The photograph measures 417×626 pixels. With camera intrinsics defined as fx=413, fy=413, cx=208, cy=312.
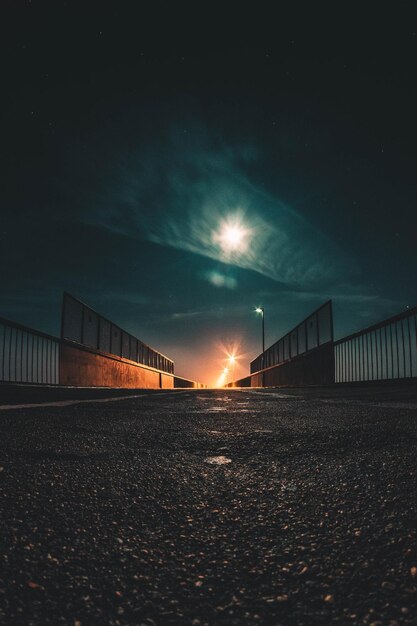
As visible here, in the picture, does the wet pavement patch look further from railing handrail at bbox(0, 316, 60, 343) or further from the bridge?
railing handrail at bbox(0, 316, 60, 343)

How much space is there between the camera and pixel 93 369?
15023 mm

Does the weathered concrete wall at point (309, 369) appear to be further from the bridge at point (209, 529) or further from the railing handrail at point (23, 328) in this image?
the bridge at point (209, 529)

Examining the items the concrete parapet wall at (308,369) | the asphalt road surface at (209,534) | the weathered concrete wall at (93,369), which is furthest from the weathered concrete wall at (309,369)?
the asphalt road surface at (209,534)

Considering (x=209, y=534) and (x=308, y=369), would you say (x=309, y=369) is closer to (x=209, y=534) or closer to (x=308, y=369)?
(x=308, y=369)

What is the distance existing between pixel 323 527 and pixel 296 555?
0.43 feet

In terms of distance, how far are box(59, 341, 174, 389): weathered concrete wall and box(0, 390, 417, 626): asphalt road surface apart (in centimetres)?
1135

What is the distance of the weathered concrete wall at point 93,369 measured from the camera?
12.3 meters

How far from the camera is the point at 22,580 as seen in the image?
624 millimetres

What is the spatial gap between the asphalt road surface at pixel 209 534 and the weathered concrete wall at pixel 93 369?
37.2ft

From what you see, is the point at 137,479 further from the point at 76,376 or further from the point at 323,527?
the point at 76,376

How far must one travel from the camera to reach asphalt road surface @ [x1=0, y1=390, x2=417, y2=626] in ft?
1.86

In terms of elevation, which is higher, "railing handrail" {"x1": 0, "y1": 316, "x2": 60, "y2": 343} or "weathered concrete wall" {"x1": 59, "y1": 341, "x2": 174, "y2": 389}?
"railing handrail" {"x1": 0, "y1": 316, "x2": 60, "y2": 343}

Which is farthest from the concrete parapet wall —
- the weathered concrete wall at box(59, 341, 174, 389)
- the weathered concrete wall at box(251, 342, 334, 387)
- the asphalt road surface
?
the asphalt road surface

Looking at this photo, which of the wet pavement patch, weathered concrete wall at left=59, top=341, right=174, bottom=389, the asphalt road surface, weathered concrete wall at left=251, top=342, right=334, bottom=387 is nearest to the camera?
the asphalt road surface
